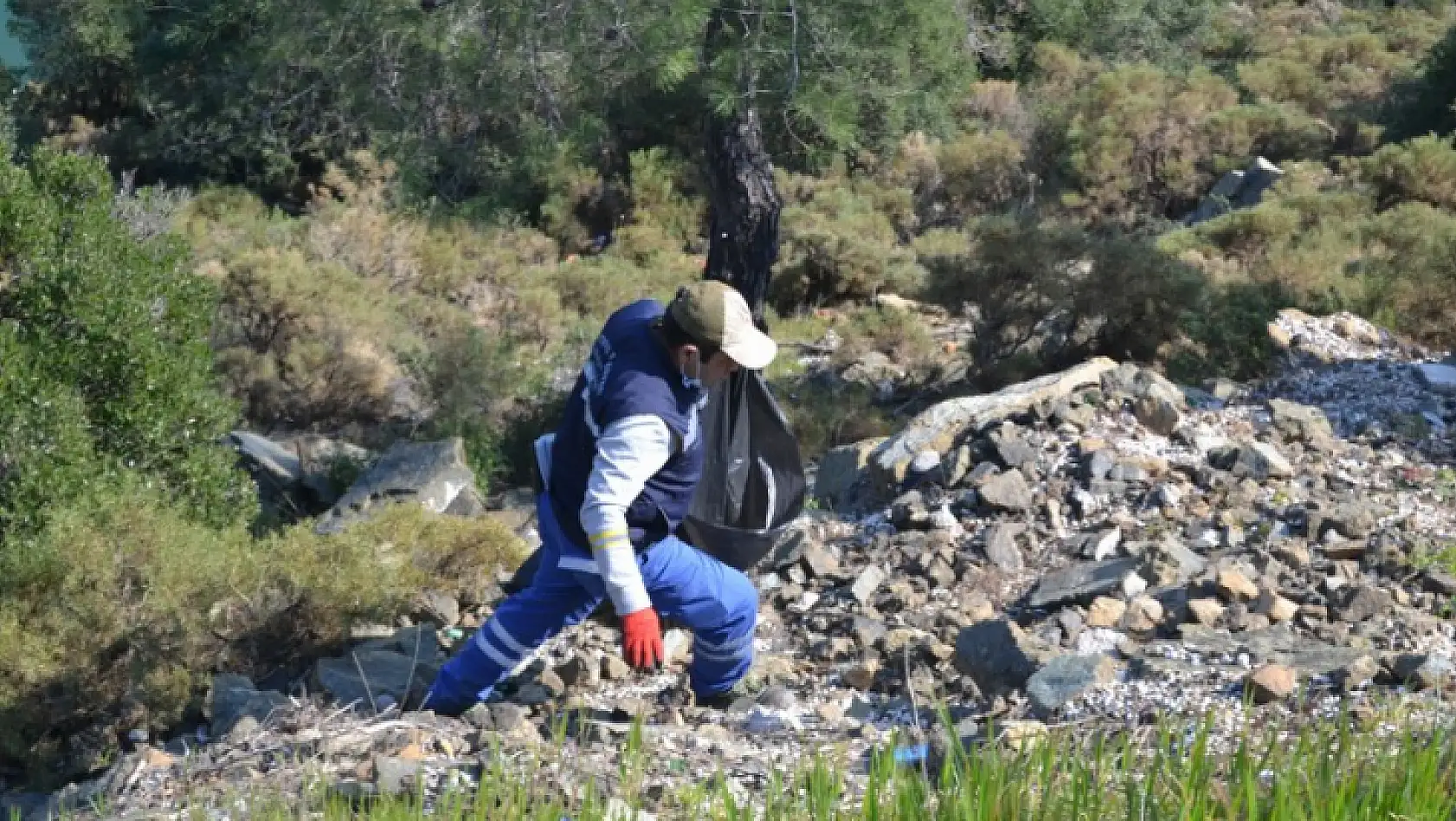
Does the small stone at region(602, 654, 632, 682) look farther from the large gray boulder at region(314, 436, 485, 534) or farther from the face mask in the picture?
the large gray boulder at region(314, 436, 485, 534)

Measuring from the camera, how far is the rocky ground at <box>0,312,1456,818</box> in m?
4.66

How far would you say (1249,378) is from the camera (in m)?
9.85

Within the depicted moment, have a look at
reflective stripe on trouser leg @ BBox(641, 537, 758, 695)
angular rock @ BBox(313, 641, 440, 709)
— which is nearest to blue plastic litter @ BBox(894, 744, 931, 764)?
reflective stripe on trouser leg @ BBox(641, 537, 758, 695)

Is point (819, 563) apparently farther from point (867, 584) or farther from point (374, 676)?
point (374, 676)

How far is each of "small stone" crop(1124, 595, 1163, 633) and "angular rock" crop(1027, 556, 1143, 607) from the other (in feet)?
0.75

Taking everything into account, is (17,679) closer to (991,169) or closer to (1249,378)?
(1249,378)

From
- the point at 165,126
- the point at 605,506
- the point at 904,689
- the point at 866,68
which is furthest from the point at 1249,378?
the point at 165,126

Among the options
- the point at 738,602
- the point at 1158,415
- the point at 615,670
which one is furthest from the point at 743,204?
the point at 738,602

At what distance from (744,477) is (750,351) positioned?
832 mm

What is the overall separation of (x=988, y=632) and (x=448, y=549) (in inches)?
95.9

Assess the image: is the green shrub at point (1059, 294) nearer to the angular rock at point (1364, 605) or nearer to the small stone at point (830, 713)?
the angular rock at point (1364, 605)

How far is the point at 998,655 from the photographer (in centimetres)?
535

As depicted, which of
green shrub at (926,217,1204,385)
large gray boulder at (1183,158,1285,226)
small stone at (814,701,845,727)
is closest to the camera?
small stone at (814,701,845,727)

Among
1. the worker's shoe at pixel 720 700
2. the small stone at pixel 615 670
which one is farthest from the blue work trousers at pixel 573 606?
the small stone at pixel 615 670
